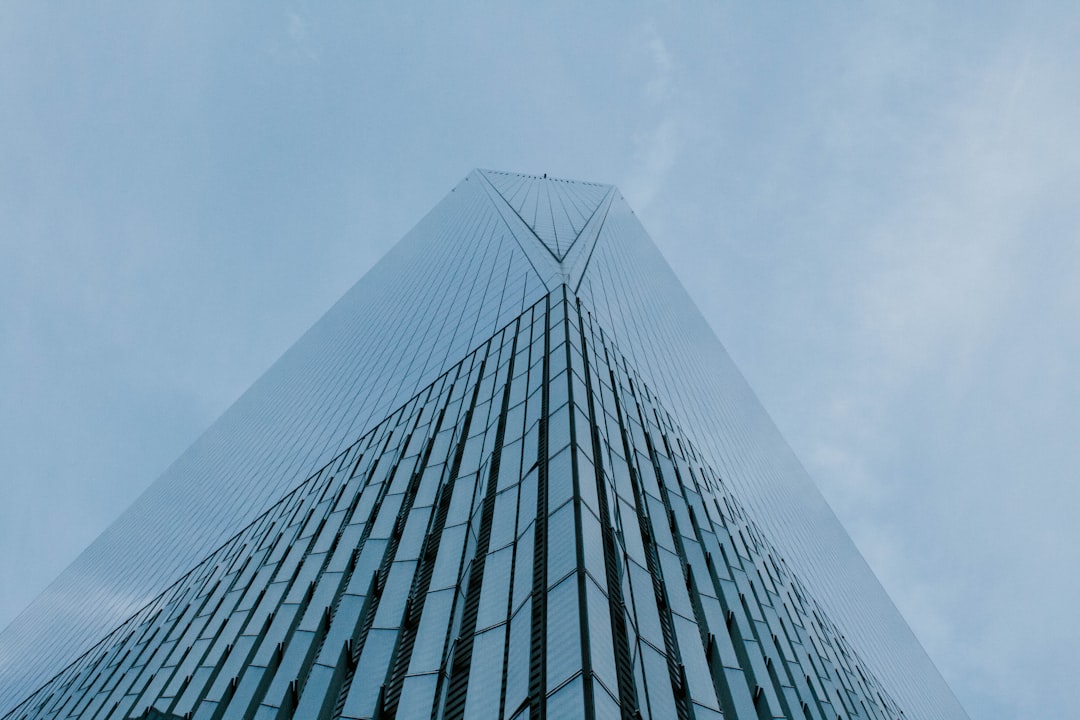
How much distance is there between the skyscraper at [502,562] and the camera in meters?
10.7

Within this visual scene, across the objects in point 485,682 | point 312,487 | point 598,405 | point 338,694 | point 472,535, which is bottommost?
point 485,682

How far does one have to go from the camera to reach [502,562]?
12281 millimetres

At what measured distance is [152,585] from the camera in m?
39.1

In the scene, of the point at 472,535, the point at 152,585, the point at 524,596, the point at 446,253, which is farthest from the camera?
the point at 446,253

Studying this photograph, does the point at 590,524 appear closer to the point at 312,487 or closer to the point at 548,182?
the point at 312,487

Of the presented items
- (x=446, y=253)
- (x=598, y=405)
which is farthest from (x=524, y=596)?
(x=446, y=253)

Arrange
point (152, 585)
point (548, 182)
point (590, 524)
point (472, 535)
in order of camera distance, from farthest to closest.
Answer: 1. point (548, 182)
2. point (152, 585)
3. point (472, 535)
4. point (590, 524)

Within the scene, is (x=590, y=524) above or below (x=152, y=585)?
below

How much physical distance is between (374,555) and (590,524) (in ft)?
19.7

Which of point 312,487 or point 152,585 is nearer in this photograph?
point 312,487

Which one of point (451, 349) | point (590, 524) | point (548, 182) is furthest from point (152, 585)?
point (548, 182)

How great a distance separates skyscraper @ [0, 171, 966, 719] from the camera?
1073 centimetres

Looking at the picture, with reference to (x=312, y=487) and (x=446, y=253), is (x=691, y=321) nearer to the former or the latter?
(x=446, y=253)

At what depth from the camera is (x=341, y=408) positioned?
43.4 metres
